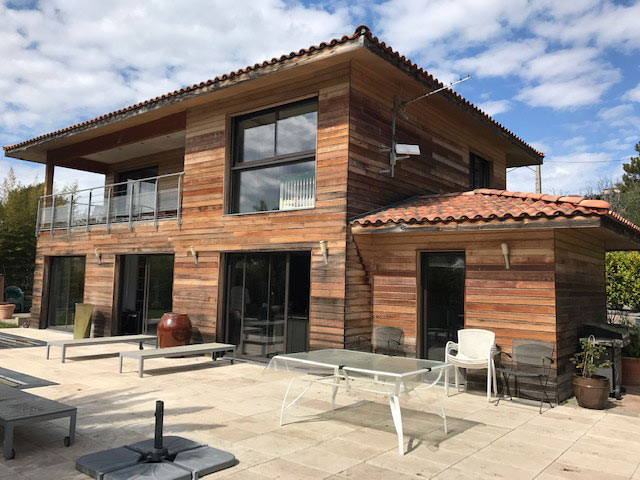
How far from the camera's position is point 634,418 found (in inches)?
237

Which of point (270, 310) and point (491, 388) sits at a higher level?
point (270, 310)

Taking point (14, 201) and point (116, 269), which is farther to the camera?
point (14, 201)

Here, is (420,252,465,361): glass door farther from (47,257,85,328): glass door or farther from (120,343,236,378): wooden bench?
(47,257,85,328): glass door

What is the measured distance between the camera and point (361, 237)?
8.32 metres

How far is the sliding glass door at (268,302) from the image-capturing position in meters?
8.80

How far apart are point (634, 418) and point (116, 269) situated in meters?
11.2

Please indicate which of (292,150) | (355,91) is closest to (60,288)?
(292,150)

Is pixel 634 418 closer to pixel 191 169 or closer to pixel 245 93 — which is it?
pixel 245 93

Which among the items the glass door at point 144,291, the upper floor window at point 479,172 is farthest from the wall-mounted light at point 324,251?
the upper floor window at point 479,172

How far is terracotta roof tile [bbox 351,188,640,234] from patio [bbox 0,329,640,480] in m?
2.53

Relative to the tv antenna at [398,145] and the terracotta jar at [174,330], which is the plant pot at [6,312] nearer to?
the terracotta jar at [174,330]

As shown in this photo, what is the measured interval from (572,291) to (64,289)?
44.0 feet

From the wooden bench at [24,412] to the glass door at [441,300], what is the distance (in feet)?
18.1

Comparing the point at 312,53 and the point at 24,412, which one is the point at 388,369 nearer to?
the point at 24,412
